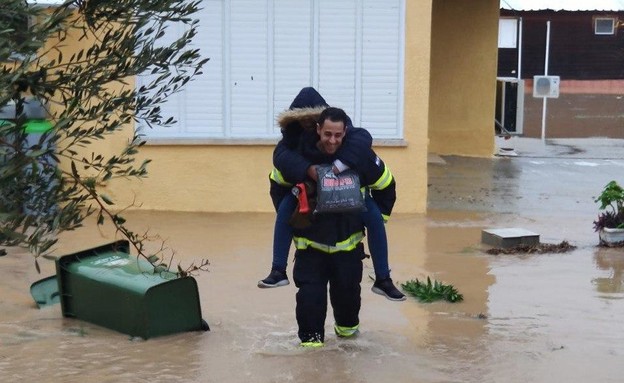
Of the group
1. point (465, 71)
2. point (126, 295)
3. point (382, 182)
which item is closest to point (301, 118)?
point (382, 182)

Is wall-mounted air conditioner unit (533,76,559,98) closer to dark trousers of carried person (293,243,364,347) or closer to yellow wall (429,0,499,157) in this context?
yellow wall (429,0,499,157)

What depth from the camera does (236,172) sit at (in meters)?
12.3

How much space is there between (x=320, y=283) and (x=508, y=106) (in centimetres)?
1352

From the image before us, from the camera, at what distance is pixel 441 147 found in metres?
18.2

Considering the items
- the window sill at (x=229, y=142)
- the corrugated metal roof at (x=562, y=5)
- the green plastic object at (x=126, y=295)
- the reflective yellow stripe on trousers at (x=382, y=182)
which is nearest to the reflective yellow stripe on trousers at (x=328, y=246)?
the reflective yellow stripe on trousers at (x=382, y=182)

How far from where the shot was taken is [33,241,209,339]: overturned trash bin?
6832 millimetres

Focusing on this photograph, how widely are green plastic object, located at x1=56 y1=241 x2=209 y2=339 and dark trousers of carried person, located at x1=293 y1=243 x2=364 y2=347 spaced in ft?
2.60

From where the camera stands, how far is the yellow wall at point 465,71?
1784 centimetres

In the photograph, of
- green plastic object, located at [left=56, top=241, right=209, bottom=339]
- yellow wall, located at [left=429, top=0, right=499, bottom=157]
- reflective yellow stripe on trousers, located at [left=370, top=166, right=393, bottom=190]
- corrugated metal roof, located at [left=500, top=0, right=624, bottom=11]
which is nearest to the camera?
reflective yellow stripe on trousers, located at [left=370, top=166, right=393, bottom=190]

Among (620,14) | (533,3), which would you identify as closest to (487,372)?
(533,3)

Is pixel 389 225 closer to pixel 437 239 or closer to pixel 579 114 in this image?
pixel 437 239

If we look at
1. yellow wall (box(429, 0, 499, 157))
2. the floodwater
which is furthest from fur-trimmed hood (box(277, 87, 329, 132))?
yellow wall (box(429, 0, 499, 157))

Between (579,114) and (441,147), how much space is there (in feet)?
47.1

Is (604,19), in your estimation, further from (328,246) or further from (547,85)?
(328,246)
